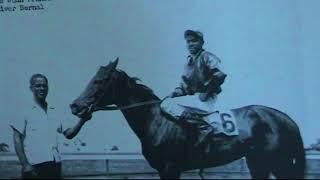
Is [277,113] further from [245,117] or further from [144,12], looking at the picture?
[144,12]

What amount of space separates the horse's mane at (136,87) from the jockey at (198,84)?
42mm

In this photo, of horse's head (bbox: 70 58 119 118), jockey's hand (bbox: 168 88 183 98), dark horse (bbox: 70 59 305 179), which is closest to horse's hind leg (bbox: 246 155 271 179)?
dark horse (bbox: 70 59 305 179)

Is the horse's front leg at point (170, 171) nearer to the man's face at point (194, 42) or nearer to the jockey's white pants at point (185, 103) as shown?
the jockey's white pants at point (185, 103)

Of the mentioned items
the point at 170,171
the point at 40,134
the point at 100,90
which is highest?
the point at 100,90

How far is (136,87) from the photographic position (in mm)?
1087

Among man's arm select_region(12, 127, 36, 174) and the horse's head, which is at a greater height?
the horse's head

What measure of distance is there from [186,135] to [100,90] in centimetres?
24

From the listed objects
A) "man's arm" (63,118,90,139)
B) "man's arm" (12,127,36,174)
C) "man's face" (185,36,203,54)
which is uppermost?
"man's face" (185,36,203,54)

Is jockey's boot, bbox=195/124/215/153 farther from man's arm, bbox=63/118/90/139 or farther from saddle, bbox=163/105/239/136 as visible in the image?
man's arm, bbox=63/118/90/139

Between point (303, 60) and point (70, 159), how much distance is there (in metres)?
0.62

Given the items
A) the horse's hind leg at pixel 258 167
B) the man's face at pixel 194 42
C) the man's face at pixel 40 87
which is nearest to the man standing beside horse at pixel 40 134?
the man's face at pixel 40 87

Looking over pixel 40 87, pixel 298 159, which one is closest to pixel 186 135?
pixel 298 159

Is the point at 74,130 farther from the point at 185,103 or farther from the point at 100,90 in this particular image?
the point at 185,103

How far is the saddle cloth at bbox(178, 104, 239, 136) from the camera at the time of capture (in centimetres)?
107
